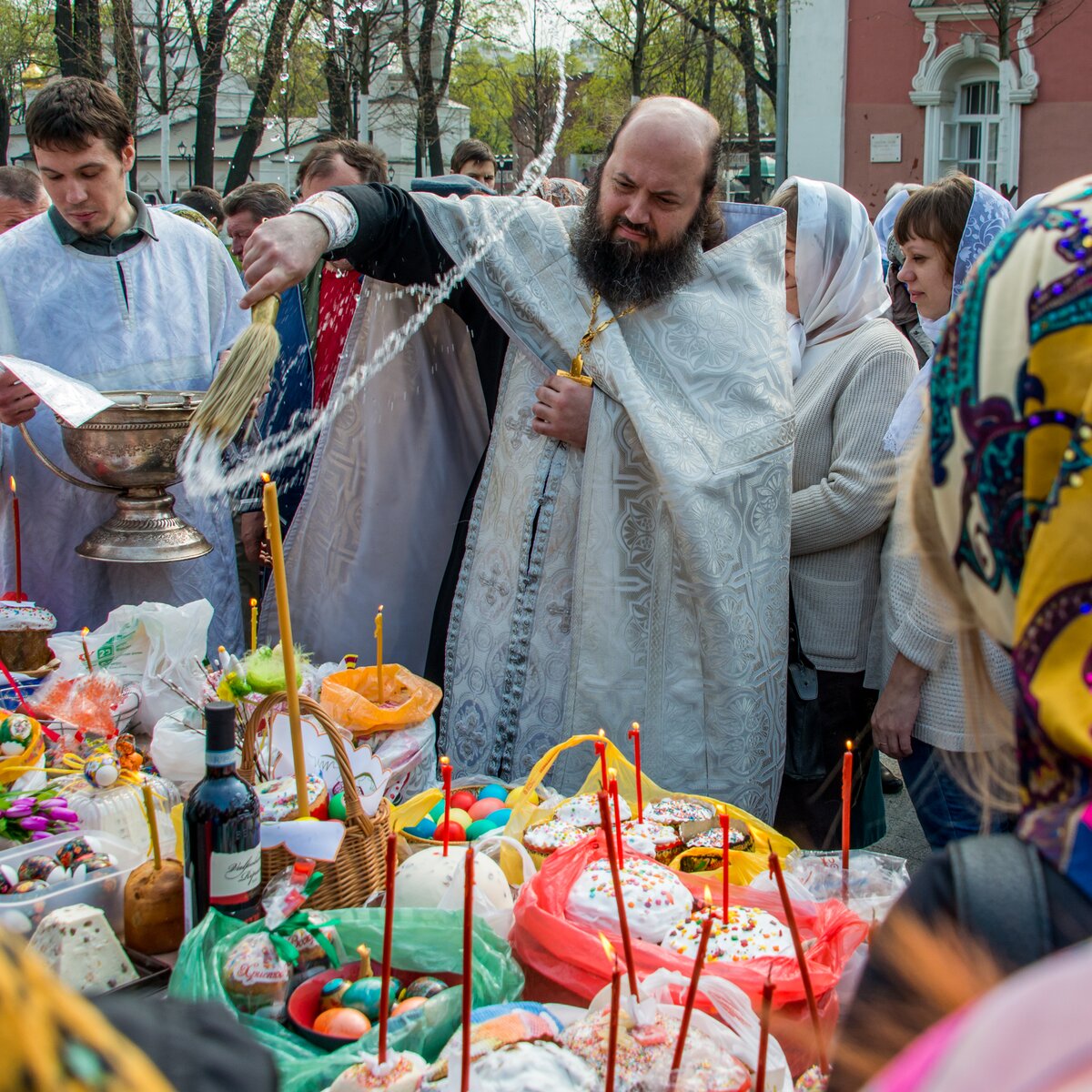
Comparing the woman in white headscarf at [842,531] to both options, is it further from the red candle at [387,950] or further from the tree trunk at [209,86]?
the tree trunk at [209,86]

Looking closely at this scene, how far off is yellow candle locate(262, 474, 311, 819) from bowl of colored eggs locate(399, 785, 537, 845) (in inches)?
9.7

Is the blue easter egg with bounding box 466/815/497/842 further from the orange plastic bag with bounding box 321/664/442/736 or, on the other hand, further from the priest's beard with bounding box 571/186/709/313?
the priest's beard with bounding box 571/186/709/313

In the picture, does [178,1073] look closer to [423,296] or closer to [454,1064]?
[454,1064]

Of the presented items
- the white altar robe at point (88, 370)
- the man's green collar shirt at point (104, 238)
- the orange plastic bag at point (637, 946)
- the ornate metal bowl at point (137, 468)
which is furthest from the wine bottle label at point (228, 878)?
the man's green collar shirt at point (104, 238)

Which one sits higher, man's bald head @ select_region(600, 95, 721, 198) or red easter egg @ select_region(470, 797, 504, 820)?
man's bald head @ select_region(600, 95, 721, 198)

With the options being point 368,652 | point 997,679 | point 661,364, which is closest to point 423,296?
point 661,364

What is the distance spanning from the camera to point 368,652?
A: 3326 mm

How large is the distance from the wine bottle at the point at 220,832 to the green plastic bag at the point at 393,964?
5cm

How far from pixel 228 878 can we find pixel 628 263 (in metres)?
1.84

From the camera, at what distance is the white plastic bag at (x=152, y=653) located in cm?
257

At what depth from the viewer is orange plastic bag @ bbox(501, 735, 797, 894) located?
1983 mm

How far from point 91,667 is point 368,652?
0.86m

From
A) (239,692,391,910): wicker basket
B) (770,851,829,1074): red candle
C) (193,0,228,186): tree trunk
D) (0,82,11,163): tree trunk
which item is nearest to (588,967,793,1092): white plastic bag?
(770,851,829,1074): red candle

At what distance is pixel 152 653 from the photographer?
2623 mm
